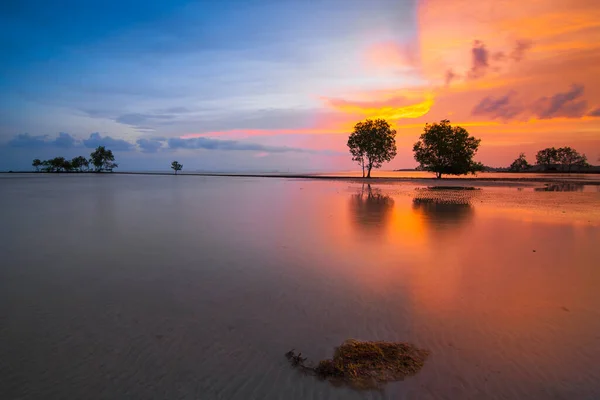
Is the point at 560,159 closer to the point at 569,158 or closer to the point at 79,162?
the point at 569,158

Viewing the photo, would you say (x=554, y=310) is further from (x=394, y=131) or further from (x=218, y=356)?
(x=394, y=131)

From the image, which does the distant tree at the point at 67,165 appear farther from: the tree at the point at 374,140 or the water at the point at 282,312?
the water at the point at 282,312

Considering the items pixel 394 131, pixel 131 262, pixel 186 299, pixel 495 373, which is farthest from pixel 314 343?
pixel 394 131

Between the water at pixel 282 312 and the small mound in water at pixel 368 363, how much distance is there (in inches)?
6.5

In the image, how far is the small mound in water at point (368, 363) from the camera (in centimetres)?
425

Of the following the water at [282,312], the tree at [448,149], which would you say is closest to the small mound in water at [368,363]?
the water at [282,312]

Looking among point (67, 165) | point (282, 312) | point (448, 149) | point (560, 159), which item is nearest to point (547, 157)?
point (560, 159)

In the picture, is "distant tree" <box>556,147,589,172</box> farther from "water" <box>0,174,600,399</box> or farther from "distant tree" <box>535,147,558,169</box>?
"water" <box>0,174,600,399</box>

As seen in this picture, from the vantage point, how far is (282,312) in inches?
242

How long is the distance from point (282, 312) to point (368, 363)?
7.02 ft

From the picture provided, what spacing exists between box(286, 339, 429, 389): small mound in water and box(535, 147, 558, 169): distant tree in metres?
174

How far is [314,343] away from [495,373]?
8.54 ft

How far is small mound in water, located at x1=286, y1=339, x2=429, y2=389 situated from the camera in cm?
425

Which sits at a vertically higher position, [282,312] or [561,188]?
[561,188]
